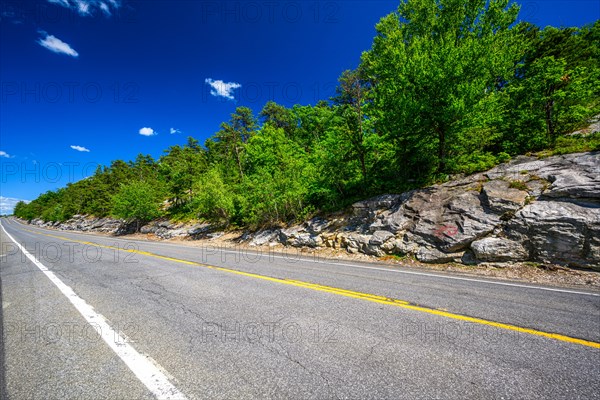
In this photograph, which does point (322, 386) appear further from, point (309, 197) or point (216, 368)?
point (309, 197)

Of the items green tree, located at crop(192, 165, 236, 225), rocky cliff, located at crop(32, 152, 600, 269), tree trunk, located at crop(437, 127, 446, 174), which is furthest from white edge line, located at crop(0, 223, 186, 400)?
green tree, located at crop(192, 165, 236, 225)

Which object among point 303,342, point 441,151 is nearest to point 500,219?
point 441,151

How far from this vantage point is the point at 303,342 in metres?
3.13

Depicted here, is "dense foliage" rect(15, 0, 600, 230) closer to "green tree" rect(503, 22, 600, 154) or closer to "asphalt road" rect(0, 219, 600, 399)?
"green tree" rect(503, 22, 600, 154)

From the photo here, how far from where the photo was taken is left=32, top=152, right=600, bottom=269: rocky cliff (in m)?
6.82

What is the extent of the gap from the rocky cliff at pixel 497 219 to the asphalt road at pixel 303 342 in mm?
2395

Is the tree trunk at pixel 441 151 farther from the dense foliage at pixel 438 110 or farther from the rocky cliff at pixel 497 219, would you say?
the rocky cliff at pixel 497 219

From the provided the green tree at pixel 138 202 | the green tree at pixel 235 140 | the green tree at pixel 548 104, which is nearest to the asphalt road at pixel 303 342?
the green tree at pixel 548 104

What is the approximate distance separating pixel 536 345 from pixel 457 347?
3.40ft

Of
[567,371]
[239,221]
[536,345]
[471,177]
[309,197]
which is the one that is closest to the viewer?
[567,371]

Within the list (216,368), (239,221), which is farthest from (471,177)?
(239,221)

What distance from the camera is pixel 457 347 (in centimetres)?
292

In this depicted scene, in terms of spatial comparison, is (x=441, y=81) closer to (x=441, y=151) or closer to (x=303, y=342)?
(x=441, y=151)

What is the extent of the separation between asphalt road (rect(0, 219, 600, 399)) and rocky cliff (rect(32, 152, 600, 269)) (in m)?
2.40
